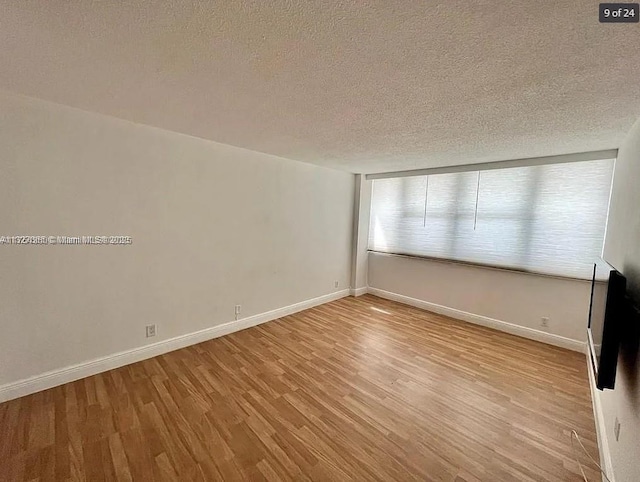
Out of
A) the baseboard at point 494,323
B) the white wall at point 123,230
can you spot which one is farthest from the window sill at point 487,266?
the white wall at point 123,230

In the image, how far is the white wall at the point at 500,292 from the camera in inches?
122

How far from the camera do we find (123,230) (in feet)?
8.08

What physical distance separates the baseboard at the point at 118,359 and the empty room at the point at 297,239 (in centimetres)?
2

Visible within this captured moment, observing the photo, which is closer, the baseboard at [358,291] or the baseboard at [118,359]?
the baseboard at [118,359]

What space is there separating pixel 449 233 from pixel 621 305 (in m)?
2.86

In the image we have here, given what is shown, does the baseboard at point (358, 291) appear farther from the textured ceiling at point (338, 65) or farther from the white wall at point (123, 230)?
the textured ceiling at point (338, 65)

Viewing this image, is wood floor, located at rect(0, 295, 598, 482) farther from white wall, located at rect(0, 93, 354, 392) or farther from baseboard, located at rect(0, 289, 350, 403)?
white wall, located at rect(0, 93, 354, 392)

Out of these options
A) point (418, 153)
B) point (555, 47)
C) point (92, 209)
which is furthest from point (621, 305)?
point (92, 209)

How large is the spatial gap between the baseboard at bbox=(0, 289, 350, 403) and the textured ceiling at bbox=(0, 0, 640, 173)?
85.4 inches

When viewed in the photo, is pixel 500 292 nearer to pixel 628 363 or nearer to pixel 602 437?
pixel 602 437

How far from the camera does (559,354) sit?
300 cm

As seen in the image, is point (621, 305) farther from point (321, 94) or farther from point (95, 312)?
point (95, 312)

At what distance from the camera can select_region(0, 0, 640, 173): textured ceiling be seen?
1.05 m

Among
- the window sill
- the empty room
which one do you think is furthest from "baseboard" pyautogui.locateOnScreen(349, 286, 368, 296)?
the empty room
